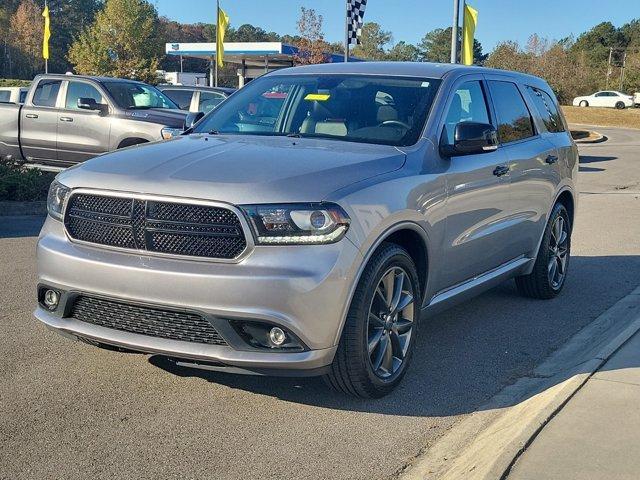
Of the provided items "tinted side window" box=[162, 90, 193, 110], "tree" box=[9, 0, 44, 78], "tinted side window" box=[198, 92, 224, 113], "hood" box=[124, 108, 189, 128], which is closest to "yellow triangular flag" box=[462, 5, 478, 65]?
"tinted side window" box=[198, 92, 224, 113]

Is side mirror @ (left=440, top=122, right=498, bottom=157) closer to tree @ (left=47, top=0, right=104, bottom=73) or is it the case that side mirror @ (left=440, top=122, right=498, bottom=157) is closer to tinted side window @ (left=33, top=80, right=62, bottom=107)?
tinted side window @ (left=33, top=80, right=62, bottom=107)

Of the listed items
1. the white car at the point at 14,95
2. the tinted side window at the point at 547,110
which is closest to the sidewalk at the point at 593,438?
the tinted side window at the point at 547,110

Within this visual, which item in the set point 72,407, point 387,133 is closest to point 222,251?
point 72,407

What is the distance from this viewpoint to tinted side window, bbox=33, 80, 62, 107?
13820 millimetres

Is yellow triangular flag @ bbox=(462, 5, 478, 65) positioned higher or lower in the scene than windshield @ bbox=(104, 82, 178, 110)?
higher

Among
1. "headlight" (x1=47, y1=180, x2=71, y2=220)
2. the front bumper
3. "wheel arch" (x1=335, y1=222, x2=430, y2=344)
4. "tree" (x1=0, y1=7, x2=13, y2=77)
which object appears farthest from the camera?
"tree" (x1=0, y1=7, x2=13, y2=77)

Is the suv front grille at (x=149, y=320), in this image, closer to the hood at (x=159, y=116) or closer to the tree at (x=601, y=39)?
the hood at (x=159, y=116)

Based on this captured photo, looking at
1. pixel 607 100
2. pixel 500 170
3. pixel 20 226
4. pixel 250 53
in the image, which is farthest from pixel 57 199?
pixel 607 100

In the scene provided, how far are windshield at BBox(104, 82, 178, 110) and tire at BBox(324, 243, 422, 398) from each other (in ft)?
31.9

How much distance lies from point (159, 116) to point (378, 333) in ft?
30.9

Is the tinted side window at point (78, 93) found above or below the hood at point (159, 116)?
above

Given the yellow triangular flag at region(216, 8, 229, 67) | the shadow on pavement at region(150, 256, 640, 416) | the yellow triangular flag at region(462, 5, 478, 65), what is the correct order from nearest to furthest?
the shadow on pavement at region(150, 256, 640, 416) → the yellow triangular flag at region(462, 5, 478, 65) → the yellow triangular flag at region(216, 8, 229, 67)

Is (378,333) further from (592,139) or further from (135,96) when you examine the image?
(592,139)

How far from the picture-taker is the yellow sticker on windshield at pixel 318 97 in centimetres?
545
